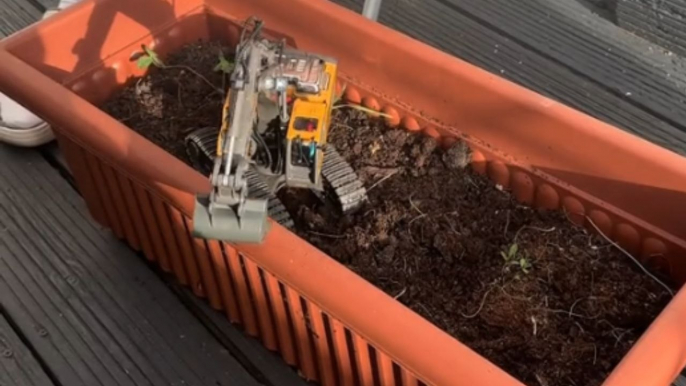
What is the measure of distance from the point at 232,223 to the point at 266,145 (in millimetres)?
243

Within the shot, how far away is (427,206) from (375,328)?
0.29 meters

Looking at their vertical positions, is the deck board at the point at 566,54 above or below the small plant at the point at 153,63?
below

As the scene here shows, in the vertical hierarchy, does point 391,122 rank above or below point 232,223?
below

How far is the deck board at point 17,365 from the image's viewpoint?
101 centimetres

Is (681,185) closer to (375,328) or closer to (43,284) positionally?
(375,328)

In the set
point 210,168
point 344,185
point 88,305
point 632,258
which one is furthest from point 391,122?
point 88,305

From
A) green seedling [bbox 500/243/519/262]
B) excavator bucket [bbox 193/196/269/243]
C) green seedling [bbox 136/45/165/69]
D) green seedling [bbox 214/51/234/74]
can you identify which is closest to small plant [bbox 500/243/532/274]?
green seedling [bbox 500/243/519/262]

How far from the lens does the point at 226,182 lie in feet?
2.28

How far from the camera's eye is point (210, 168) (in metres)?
1.01

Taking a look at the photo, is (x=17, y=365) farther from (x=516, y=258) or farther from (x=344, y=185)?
(x=516, y=258)

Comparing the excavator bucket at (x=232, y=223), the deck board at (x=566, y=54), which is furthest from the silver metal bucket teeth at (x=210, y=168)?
the deck board at (x=566, y=54)

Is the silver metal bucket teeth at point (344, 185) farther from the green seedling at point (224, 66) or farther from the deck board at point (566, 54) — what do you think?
the deck board at point (566, 54)

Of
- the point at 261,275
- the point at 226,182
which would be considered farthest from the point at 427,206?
the point at 226,182

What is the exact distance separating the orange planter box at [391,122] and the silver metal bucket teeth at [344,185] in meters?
0.10
